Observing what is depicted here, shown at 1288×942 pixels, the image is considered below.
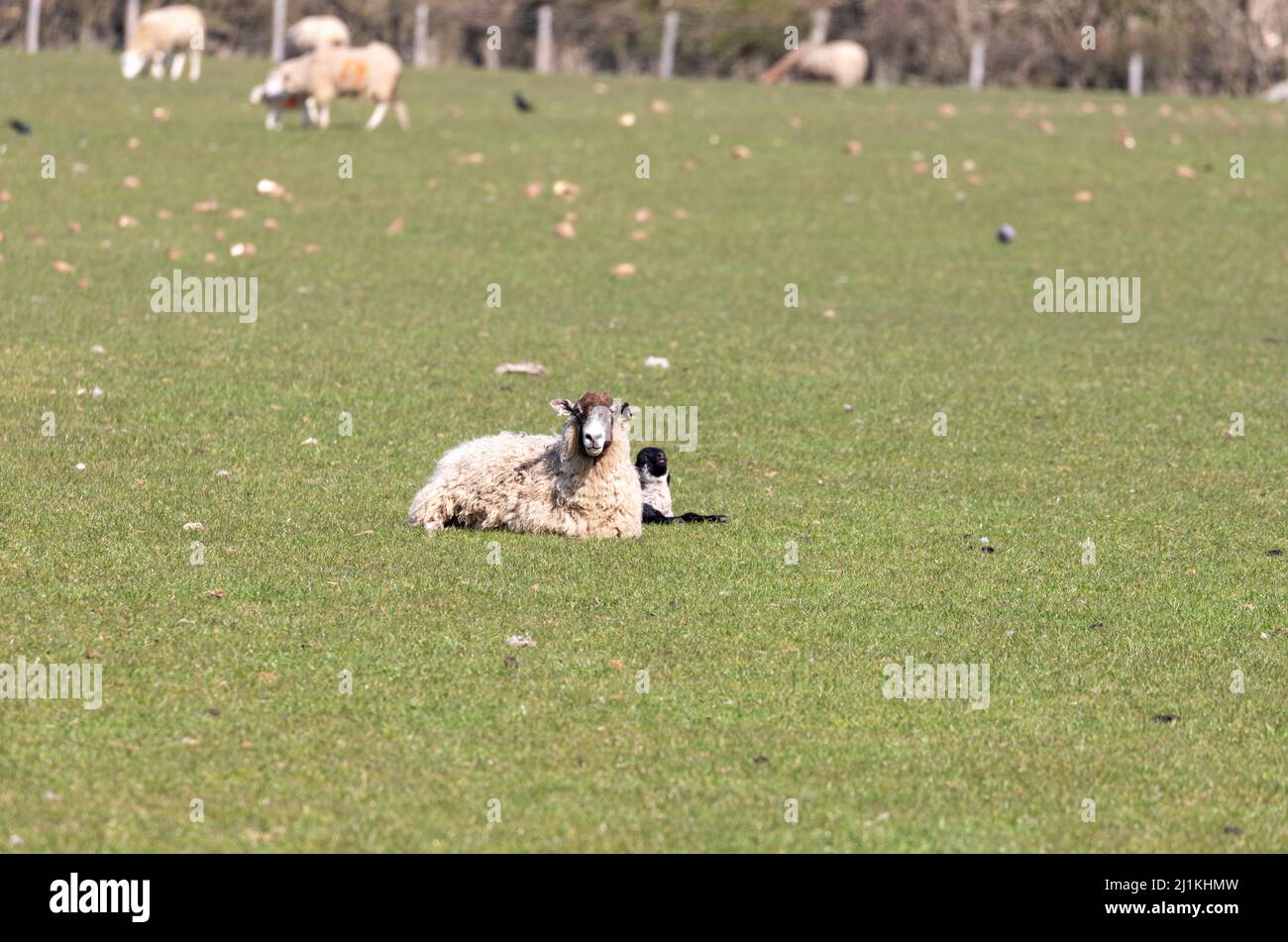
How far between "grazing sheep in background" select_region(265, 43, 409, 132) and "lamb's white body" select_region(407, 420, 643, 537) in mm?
25790

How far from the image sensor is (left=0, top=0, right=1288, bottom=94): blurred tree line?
189 ft

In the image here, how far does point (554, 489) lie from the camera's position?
1462 centimetres

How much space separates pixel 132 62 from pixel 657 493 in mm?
34327

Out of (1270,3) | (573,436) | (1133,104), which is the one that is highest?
(1270,3)

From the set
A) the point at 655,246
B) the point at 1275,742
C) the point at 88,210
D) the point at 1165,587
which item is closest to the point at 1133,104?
the point at 655,246

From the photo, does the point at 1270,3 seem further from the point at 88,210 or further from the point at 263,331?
the point at 263,331

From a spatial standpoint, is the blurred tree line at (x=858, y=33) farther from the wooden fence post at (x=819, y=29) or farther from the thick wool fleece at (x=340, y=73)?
the thick wool fleece at (x=340, y=73)

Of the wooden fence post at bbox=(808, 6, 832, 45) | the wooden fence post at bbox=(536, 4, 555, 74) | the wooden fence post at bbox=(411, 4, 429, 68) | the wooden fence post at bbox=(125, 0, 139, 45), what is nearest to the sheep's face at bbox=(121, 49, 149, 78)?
the wooden fence post at bbox=(125, 0, 139, 45)

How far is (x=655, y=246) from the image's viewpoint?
104 ft

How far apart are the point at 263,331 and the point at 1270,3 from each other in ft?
144

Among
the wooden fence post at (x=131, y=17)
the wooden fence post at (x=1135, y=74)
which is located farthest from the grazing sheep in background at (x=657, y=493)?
the wooden fence post at (x=131, y=17)

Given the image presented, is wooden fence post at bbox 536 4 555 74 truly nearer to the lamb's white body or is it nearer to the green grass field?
the green grass field

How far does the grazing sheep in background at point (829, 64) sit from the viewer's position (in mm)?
56875

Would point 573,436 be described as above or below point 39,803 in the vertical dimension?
above
